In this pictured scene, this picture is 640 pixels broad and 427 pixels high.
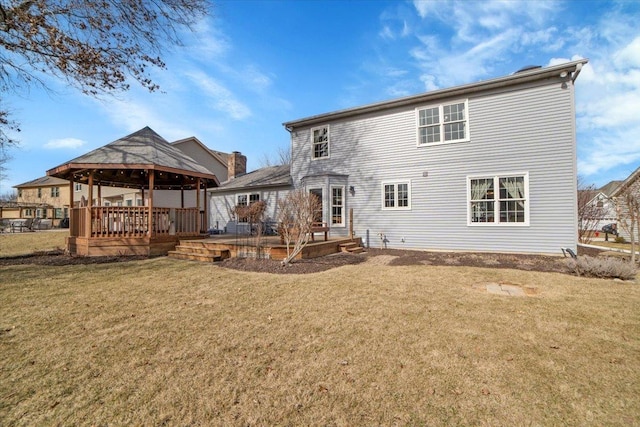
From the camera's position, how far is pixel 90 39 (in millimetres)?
8031

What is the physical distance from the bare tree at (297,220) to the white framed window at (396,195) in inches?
197

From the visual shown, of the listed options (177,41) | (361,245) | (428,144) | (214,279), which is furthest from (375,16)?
(214,279)

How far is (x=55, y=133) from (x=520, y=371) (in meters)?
17.1

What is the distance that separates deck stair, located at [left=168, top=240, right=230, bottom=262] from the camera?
932 cm

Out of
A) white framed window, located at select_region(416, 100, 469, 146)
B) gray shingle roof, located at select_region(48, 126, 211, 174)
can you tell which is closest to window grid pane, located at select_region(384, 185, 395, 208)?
white framed window, located at select_region(416, 100, 469, 146)

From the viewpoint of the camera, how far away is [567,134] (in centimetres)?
955

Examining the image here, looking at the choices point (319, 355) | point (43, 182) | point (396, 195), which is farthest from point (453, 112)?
point (43, 182)

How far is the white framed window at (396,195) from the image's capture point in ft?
40.1

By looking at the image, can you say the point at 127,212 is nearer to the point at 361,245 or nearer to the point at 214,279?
the point at 214,279

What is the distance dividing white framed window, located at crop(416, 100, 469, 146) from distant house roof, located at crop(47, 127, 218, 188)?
29.5ft

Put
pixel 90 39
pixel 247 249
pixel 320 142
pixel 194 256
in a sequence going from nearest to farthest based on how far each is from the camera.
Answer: pixel 90 39 < pixel 247 249 < pixel 194 256 < pixel 320 142

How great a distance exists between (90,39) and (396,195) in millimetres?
11269

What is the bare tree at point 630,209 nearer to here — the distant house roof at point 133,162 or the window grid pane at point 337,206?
the window grid pane at point 337,206

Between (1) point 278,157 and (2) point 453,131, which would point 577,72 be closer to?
(2) point 453,131
